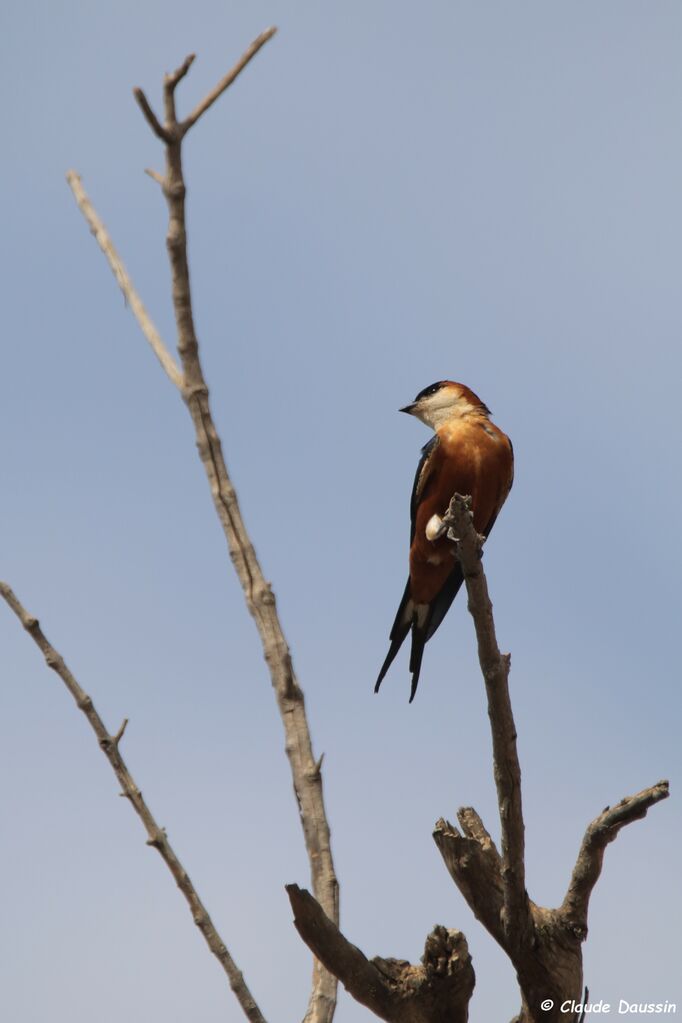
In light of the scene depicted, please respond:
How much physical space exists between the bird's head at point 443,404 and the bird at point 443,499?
0.01 m

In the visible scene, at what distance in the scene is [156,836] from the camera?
3.93 meters

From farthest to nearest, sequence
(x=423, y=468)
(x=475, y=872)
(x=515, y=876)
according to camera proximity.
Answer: (x=423, y=468), (x=475, y=872), (x=515, y=876)

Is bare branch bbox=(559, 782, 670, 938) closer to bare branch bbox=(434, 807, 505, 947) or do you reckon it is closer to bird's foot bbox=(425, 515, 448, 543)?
bare branch bbox=(434, 807, 505, 947)

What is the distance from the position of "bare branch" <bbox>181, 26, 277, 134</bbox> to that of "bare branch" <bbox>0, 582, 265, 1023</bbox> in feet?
6.21

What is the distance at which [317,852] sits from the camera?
4172 mm

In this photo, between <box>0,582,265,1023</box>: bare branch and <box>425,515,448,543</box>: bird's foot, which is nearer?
<box>0,582,265,1023</box>: bare branch

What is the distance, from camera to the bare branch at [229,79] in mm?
4211

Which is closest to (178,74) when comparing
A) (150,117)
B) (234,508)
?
(150,117)

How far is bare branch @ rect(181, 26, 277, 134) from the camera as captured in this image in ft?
13.8

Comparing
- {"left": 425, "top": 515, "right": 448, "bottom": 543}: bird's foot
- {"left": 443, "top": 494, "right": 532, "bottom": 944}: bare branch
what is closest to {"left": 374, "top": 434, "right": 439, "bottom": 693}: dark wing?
{"left": 425, "top": 515, "right": 448, "bottom": 543}: bird's foot

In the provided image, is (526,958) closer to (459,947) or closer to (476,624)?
(459,947)

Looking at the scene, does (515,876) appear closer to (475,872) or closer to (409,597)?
(475,872)

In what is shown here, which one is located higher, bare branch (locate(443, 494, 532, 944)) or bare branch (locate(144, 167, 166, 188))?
bare branch (locate(144, 167, 166, 188))

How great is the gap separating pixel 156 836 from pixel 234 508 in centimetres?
113
